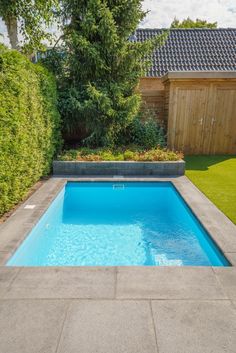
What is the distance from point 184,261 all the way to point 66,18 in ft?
29.9

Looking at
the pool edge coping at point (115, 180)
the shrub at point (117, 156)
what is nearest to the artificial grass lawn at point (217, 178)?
the pool edge coping at point (115, 180)

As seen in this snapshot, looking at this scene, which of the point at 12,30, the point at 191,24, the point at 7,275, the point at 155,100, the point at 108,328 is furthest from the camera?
the point at 191,24

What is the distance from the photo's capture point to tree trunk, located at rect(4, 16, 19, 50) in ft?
30.9

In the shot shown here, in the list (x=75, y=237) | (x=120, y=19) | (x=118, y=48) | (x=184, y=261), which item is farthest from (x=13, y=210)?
(x=120, y=19)

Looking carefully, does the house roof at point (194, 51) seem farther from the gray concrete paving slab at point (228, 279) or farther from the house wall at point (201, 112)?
the gray concrete paving slab at point (228, 279)

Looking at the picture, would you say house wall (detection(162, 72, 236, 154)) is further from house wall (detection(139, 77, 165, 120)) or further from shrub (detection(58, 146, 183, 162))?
shrub (detection(58, 146, 183, 162))

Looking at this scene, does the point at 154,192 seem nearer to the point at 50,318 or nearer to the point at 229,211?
the point at 229,211

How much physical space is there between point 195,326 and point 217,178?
17.9 ft

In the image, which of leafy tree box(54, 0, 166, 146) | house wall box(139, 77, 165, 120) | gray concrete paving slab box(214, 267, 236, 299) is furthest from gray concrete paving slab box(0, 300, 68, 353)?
house wall box(139, 77, 165, 120)

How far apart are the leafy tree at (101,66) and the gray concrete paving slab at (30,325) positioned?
6.99m

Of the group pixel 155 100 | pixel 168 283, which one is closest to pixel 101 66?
pixel 155 100

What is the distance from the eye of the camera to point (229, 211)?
493 cm

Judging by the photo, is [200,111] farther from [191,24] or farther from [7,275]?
[191,24]

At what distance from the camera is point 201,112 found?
984cm
